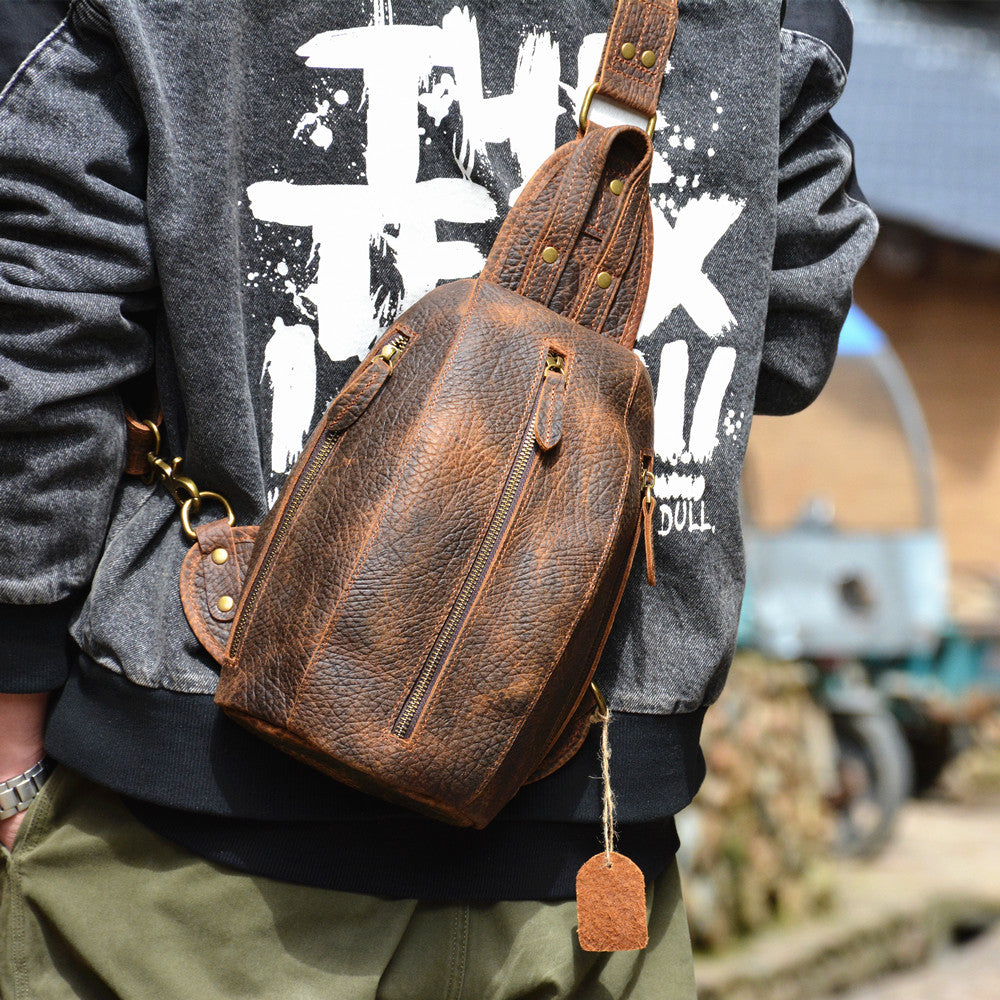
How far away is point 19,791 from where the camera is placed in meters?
1.16

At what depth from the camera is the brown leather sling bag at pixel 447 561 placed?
3.24 ft

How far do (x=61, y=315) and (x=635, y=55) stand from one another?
0.60 metres

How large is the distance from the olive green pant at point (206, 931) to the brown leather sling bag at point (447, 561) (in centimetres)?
17

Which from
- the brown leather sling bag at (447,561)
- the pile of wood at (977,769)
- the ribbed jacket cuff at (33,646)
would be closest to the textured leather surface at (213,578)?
the brown leather sling bag at (447,561)

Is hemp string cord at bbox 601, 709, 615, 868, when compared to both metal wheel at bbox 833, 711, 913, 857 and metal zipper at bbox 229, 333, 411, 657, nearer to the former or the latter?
metal zipper at bbox 229, 333, 411, 657

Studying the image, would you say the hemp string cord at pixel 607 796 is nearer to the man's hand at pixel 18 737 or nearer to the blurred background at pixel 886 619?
the man's hand at pixel 18 737

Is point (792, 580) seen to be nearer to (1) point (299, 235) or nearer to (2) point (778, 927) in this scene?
(2) point (778, 927)

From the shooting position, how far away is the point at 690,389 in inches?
48.5

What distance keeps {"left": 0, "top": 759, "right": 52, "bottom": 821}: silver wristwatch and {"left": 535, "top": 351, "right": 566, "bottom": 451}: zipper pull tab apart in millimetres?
600

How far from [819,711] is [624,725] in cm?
400

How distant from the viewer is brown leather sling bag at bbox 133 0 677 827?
38.9 inches

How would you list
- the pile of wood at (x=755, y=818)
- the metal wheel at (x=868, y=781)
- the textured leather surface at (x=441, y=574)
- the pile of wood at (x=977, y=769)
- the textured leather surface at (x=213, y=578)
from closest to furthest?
the textured leather surface at (x=441, y=574)
the textured leather surface at (x=213, y=578)
the pile of wood at (x=755, y=818)
the metal wheel at (x=868, y=781)
the pile of wood at (x=977, y=769)

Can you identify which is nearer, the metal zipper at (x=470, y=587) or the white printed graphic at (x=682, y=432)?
the metal zipper at (x=470, y=587)

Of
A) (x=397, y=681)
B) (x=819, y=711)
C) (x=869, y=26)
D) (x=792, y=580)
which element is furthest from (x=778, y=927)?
(x=869, y=26)
